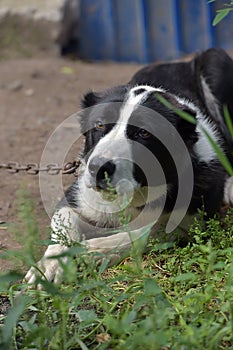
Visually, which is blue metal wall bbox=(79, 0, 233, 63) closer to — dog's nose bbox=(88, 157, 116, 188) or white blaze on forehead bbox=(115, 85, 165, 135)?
white blaze on forehead bbox=(115, 85, 165, 135)

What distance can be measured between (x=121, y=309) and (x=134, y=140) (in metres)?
0.92

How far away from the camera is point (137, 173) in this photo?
11.6 feet

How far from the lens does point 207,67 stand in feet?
16.5

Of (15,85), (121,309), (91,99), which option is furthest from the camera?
(15,85)

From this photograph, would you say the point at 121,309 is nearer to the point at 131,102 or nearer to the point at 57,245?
the point at 57,245

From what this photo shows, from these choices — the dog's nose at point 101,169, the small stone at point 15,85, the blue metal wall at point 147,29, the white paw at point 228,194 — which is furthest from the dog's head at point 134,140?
the blue metal wall at point 147,29

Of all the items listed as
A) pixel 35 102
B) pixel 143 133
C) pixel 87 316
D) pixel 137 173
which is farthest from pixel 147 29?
pixel 87 316

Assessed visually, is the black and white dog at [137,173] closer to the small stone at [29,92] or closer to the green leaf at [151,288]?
the green leaf at [151,288]

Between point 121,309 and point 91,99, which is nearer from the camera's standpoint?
point 121,309

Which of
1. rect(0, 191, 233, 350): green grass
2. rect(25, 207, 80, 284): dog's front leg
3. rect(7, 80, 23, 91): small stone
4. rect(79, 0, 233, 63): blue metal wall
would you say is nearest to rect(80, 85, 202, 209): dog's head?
rect(25, 207, 80, 284): dog's front leg

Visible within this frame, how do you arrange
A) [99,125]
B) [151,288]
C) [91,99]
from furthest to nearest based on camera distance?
[91,99] < [99,125] < [151,288]

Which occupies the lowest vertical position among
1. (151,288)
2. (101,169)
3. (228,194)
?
(228,194)

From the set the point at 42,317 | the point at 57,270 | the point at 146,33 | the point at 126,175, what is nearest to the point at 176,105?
the point at 126,175

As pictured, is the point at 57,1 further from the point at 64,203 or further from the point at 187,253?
the point at 187,253
